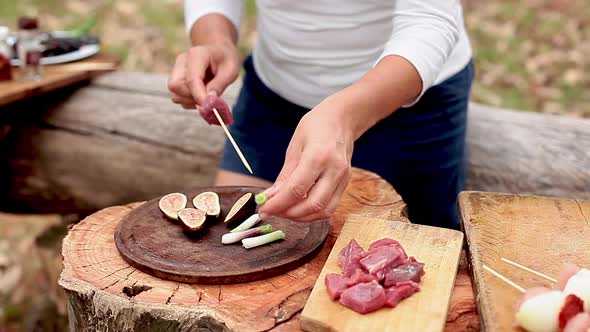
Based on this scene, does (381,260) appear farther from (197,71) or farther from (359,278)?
(197,71)

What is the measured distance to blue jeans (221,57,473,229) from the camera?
2.45m

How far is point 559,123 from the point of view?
296cm

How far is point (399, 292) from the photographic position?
149 cm

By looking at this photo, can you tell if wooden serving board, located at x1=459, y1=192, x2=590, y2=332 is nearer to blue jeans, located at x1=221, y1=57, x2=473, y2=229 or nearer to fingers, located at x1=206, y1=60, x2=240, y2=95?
blue jeans, located at x1=221, y1=57, x2=473, y2=229

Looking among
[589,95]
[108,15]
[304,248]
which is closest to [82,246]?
[304,248]

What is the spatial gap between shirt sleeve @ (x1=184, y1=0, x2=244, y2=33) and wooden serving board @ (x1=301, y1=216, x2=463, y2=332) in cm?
117

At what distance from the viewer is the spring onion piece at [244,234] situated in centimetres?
177

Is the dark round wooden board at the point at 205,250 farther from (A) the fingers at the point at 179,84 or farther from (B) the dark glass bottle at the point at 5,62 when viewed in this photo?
(B) the dark glass bottle at the point at 5,62

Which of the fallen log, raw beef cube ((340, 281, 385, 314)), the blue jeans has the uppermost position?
raw beef cube ((340, 281, 385, 314))

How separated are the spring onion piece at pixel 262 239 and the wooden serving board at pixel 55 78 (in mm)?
1714

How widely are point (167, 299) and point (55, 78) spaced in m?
2.03

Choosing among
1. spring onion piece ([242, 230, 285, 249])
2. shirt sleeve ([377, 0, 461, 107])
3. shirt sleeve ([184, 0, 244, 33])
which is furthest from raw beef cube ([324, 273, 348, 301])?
shirt sleeve ([184, 0, 244, 33])

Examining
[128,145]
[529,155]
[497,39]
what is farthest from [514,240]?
[497,39]

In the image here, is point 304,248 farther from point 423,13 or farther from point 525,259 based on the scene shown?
point 423,13
